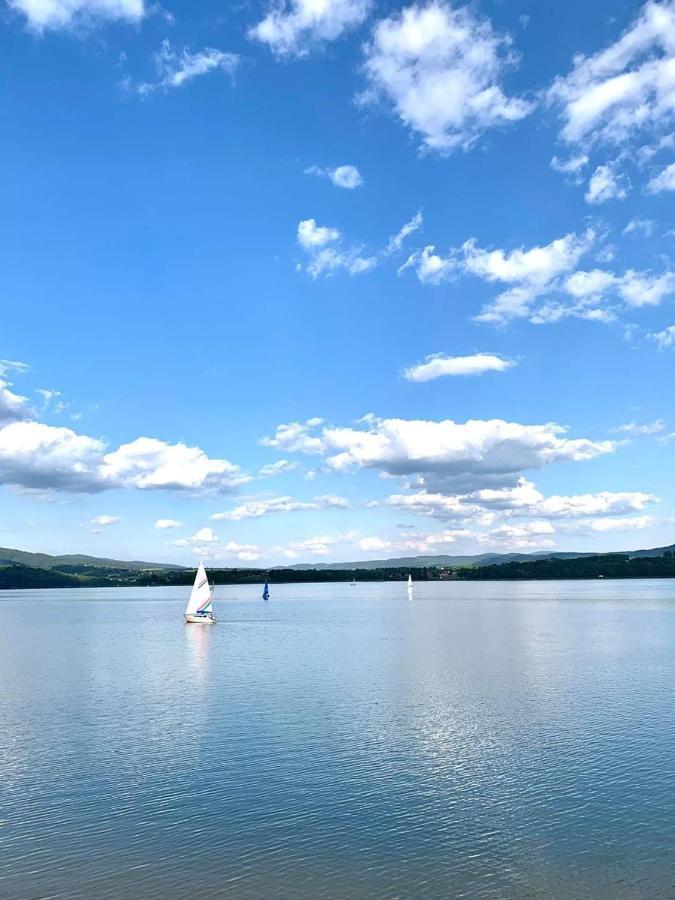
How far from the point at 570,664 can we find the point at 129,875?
153ft

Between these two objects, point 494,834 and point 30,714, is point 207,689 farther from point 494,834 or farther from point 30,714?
point 494,834

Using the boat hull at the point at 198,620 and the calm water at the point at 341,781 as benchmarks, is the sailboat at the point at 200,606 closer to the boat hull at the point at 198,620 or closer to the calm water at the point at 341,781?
the boat hull at the point at 198,620

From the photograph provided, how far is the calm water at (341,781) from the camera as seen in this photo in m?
18.9

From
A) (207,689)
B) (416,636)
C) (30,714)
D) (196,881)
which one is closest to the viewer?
(196,881)

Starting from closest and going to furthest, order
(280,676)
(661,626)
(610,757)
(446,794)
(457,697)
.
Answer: (446,794) < (610,757) < (457,697) < (280,676) < (661,626)

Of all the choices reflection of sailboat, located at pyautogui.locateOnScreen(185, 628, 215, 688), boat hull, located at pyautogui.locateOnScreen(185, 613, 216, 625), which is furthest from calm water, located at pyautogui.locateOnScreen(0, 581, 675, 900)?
boat hull, located at pyautogui.locateOnScreen(185, 613, 216, 625)

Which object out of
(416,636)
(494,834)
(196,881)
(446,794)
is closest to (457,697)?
(446,794)

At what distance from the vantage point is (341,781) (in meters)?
26.7

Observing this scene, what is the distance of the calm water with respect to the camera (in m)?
18.9

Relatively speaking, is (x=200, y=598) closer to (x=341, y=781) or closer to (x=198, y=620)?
(x=198, y=620)

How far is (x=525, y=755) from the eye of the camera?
30.1 metres

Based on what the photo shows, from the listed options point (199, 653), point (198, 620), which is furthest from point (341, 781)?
point (198, 620)

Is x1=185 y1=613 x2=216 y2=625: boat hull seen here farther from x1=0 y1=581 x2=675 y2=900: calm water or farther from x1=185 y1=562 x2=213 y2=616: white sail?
x1=0 y1=581 x2=675 y2=900: calm water

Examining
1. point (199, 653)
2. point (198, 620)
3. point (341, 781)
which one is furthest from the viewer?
point (198, 620)
